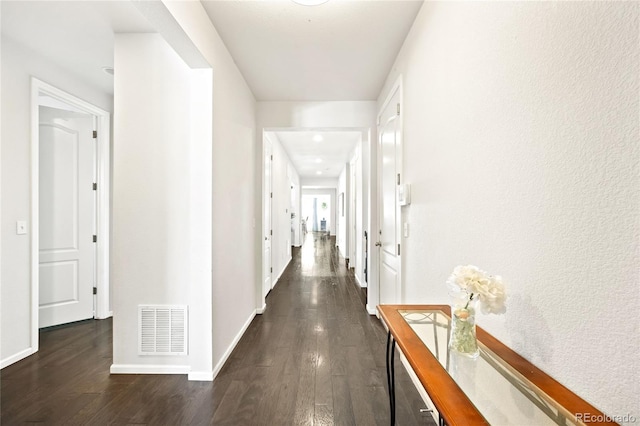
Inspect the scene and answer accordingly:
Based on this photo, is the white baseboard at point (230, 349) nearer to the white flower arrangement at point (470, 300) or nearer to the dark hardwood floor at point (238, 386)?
the dark hardwood floor at point (238, 386)

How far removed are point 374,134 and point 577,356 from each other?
3.07 metres

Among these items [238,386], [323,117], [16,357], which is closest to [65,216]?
[16,357]

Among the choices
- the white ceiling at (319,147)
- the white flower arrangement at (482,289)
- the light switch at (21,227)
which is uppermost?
the white ceiling at (319,147)

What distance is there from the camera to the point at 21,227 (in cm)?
241

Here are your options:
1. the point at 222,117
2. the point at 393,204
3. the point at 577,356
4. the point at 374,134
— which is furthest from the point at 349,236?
the point at 577,356

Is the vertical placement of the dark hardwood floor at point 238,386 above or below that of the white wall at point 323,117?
below

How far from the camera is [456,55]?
4.69 ft

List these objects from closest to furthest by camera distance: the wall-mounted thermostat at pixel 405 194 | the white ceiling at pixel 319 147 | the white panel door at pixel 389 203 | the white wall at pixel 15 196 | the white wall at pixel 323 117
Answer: the wall-mounted thermostat at pixel 405 194 < the white wall at pixel 15 196 < the white panel door at pixel 389 203 < the white wall at pixel 323 117 < the white ceiling at pixel 319 147

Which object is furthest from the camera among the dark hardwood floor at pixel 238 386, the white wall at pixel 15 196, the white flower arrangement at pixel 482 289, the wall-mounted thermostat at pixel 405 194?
the white wall at pixel 15 196

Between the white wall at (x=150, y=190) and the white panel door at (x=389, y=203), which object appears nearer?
the white wall at (x=150, y=190)

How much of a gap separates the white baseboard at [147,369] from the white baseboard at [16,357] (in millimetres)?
863

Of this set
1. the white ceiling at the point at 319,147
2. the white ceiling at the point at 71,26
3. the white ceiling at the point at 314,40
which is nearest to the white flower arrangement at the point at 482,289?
the white ceiling at the point at 314,40

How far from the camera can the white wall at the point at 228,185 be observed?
2.04 meters

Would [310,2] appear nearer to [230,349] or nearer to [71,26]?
[71,26]
